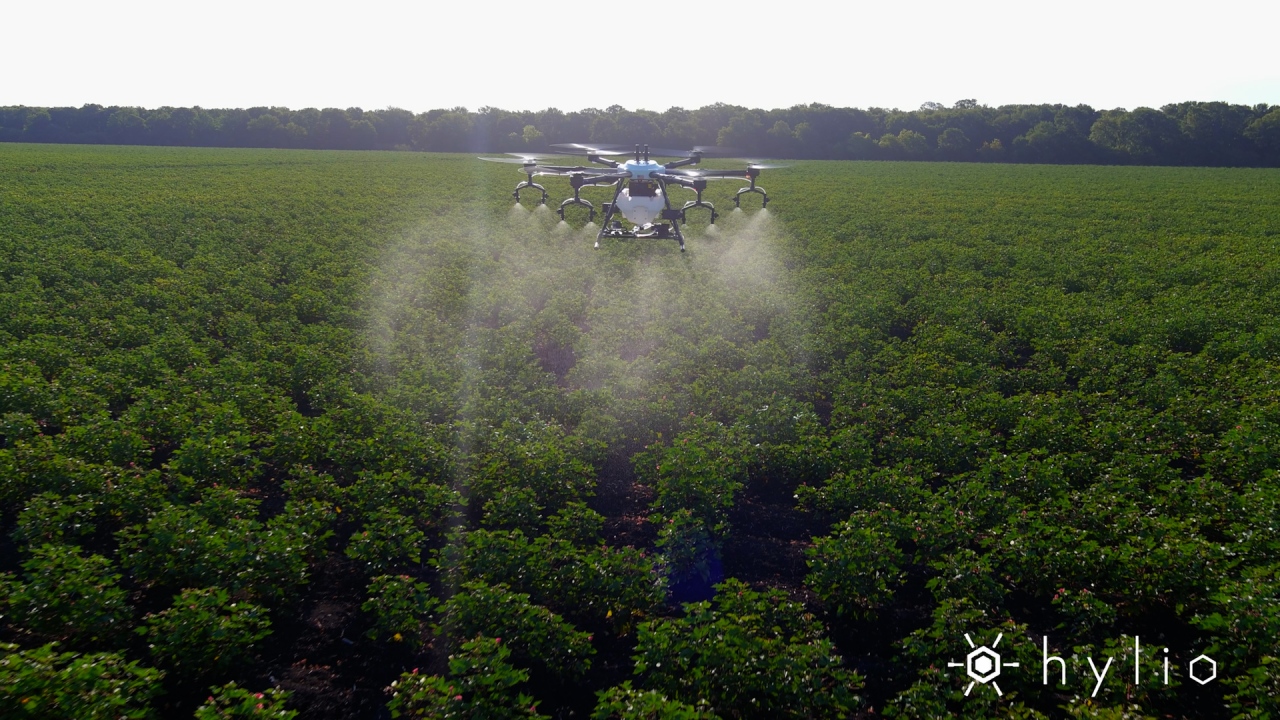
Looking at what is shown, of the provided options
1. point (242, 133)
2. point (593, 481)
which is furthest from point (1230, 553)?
point (242, 133)

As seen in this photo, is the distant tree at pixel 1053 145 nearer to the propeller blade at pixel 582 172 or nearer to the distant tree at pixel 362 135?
the propeller blade at pixel 582 172

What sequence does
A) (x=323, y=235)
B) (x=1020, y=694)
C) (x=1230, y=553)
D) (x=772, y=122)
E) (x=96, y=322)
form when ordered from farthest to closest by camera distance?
(x=772, y=122) < (x=323, y=235) < (x=96, y=322) < (x=1230, y=553) < (x=1020, y=694)

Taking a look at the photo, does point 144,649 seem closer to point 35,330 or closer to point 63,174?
point 35,330

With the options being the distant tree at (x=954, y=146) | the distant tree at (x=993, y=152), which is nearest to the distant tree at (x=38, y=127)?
the distant tree at (x=954, y=146)

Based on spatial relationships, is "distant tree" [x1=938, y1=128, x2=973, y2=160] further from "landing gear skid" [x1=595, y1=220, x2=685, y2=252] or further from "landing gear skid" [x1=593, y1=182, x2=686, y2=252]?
"landing gear skid" [x1=595, y1=220, x2=685, y2=252]

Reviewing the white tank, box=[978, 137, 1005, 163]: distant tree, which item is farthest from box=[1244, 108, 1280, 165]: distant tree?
the white tank

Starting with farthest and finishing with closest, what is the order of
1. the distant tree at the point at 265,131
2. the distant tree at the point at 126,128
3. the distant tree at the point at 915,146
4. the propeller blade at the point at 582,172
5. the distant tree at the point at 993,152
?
1. the distant tree at the point at 265,131
2. the distant tree at the point at 126,128
3. the distant tree at the point at 915,146
4. the distant tree at the point at 993,152
5. the propeller blade at the point at 582,172
